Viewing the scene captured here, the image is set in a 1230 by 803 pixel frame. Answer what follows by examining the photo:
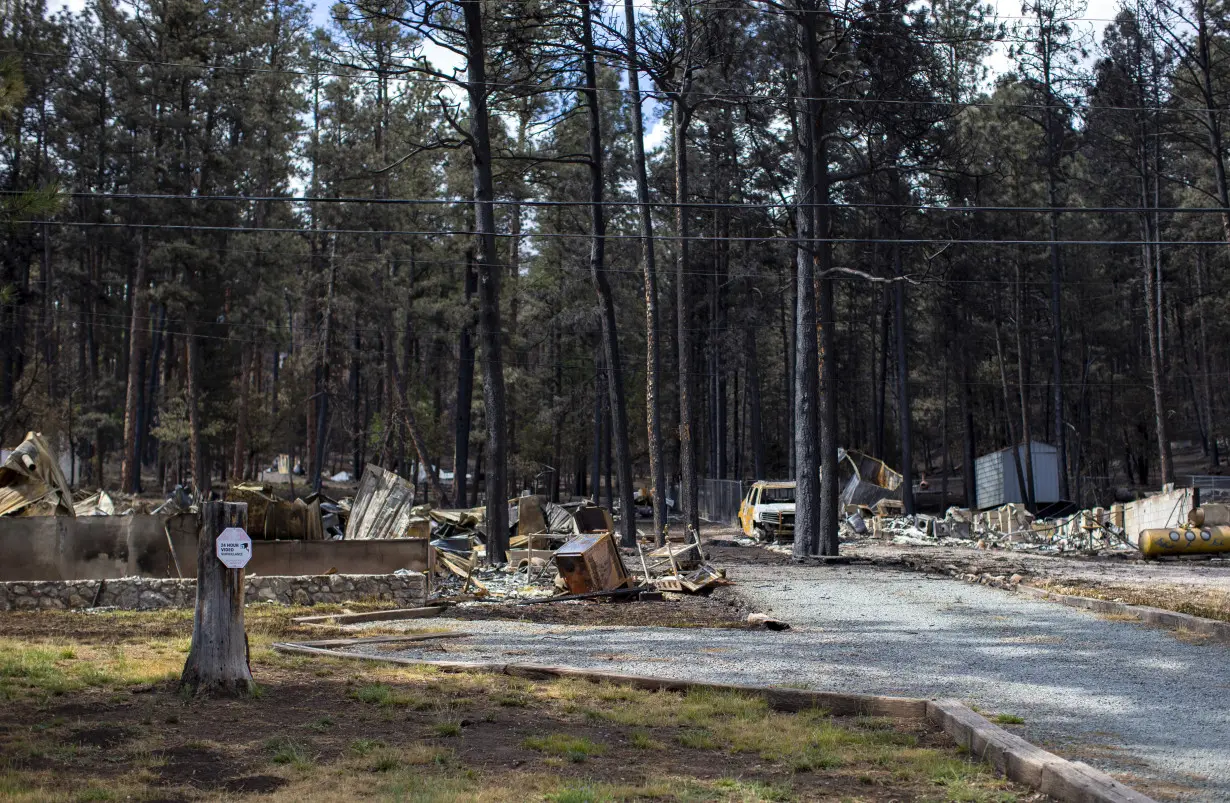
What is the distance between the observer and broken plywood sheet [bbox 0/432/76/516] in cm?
1725

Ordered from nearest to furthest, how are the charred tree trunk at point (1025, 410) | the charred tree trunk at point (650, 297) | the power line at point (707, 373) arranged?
the charred tree trunk at point (650, 297) → the charred tree trunk at point (1025, 410) → the power line at point (707, 373)

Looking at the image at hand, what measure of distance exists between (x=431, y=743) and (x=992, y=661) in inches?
229

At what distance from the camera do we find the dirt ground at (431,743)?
5848mm

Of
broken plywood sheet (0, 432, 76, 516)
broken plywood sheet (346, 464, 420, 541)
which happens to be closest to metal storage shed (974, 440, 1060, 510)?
broken plywood sheet (346, 464, 420, 541)

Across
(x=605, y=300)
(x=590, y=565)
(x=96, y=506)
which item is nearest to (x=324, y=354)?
(x=605, y=300)

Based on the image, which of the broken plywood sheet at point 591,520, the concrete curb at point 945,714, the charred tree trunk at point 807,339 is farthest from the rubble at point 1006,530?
the concrete curb at point 945,714

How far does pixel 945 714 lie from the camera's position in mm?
7371

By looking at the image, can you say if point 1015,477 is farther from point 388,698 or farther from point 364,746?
point 364,746

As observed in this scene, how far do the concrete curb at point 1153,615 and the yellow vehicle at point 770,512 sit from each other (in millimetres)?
16873

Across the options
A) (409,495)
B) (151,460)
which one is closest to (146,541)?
(409,495)

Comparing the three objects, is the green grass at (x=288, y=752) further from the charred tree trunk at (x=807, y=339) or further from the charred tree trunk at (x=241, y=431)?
the charred tree trunk at (x=241, y=431)

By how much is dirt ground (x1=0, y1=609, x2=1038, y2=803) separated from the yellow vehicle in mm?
24738

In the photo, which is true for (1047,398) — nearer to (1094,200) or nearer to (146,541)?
(1094,200)

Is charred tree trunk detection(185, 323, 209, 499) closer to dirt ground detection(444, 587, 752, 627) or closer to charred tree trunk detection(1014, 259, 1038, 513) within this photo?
dirt ground detection(444, 587, 752, 627)
